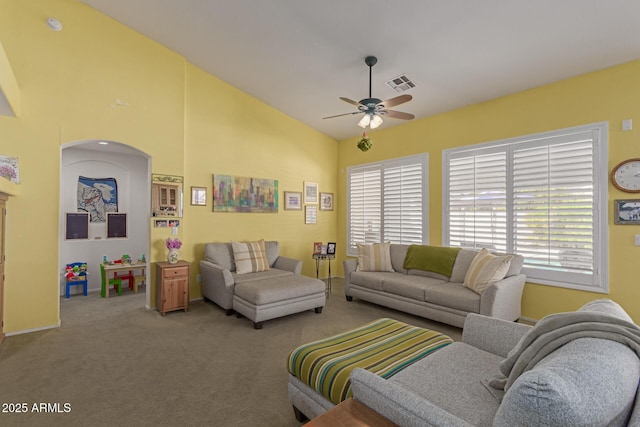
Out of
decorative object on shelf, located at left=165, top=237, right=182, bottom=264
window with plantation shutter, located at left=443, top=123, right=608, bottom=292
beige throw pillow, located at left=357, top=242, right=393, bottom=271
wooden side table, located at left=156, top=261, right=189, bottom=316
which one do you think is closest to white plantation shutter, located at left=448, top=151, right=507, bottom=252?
window with plantation shutter, located at left=443, top=123, right=608, bottom=292

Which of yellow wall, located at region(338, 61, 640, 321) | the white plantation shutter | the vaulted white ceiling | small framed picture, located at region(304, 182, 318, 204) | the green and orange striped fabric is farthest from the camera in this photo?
small framed picture, located at region(304, 182, 318, 204)

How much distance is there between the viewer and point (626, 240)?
133 inches

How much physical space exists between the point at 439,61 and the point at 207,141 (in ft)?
11.7

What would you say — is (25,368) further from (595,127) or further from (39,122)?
(595,127)

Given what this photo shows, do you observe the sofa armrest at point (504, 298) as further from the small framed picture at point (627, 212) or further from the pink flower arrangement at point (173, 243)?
the pink flower arrangement at point (173, 243)

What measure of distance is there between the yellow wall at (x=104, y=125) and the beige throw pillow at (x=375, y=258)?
1.70 meters

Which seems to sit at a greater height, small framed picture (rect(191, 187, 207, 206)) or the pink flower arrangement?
small framed picture (rect(191, 187, 207, 206))

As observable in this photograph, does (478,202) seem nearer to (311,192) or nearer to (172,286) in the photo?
(311,192)

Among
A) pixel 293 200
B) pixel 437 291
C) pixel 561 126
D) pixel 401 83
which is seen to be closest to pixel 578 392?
pixel 437 291

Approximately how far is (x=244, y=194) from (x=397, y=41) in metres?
3.36

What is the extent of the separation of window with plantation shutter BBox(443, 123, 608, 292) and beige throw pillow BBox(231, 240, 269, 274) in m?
3.01

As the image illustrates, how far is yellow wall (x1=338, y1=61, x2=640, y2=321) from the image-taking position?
3.38 m

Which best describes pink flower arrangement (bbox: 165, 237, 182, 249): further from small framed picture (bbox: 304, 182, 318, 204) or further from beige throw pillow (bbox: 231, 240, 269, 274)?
small framed picture (bbox: 304, 182, 318, 204)

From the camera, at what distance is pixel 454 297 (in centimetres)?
372
